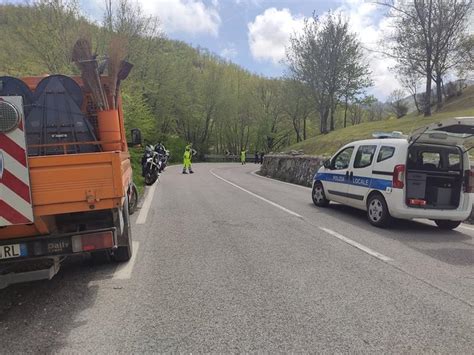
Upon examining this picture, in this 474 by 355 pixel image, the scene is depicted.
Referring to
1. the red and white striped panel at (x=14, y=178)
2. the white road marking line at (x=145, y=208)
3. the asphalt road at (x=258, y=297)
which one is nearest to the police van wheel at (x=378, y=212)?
the asphalt road at (x=258, y=297)

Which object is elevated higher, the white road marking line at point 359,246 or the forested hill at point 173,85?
the forested hill at point 173,85

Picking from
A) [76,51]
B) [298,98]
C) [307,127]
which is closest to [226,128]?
[307,127]

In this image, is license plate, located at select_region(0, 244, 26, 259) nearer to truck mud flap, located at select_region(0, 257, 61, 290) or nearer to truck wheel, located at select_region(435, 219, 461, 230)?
truck mud flap, located at select_region(0, 257, 61, 290)

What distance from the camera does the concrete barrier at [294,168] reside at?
19.7 m

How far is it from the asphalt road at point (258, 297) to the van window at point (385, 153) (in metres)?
1.71

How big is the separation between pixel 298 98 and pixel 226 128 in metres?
22.1

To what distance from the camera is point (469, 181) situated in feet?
27.3

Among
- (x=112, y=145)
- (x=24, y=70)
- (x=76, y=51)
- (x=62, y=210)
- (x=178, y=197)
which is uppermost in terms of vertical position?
(x=24, y=70)

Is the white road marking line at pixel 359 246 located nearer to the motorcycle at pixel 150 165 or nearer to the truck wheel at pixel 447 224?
the truck wheel at pixel 447 224

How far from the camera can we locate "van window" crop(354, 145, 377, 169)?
9222 millimetres

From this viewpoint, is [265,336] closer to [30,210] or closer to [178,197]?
[30,210]

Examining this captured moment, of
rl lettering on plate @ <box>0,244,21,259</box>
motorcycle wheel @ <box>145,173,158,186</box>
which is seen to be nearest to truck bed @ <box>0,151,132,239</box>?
rl lettering on plate @ <box>0,244,21,259</box>

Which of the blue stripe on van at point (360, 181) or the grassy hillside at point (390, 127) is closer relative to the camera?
the blue stripe on van at point (360, 181)

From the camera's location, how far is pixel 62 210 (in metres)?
4.06
